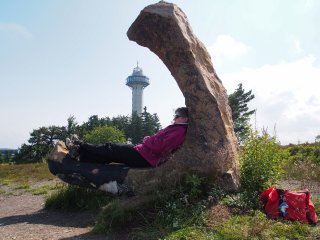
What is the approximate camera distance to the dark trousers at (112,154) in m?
8.29

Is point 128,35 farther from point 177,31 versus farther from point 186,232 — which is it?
point 186,232

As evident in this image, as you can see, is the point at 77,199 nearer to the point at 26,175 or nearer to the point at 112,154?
the point at 112,154

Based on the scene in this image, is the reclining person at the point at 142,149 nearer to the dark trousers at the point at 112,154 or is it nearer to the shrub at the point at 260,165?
the dark trousers at the point at 112,154

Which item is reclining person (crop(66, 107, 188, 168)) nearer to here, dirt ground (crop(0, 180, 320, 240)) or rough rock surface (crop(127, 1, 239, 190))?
rough rock surface (crop(127, 1, 239, 190))

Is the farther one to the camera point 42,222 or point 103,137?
point 103,137

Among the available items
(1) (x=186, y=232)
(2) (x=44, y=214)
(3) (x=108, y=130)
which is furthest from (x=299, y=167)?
(3) (x=108, y=130)

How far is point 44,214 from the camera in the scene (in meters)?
8.79

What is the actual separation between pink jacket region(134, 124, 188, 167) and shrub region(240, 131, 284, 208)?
1.44 meters

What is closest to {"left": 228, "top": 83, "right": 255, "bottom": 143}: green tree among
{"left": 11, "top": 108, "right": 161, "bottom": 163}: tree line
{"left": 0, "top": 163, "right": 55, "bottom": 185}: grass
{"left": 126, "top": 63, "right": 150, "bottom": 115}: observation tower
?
{"left": 11, "top": 108, "right": 161, "bottom": 163}: tree line

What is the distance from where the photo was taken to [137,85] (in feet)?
460

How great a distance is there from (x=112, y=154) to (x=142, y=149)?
708 mm

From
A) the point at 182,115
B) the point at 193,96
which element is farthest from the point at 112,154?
the point at 193,96

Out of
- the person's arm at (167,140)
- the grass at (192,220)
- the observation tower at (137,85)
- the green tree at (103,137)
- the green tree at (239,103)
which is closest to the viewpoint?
the grass at (192,220)

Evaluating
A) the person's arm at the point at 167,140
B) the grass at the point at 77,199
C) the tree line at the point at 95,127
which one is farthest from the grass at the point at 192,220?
the tree line at the point at 95,127
